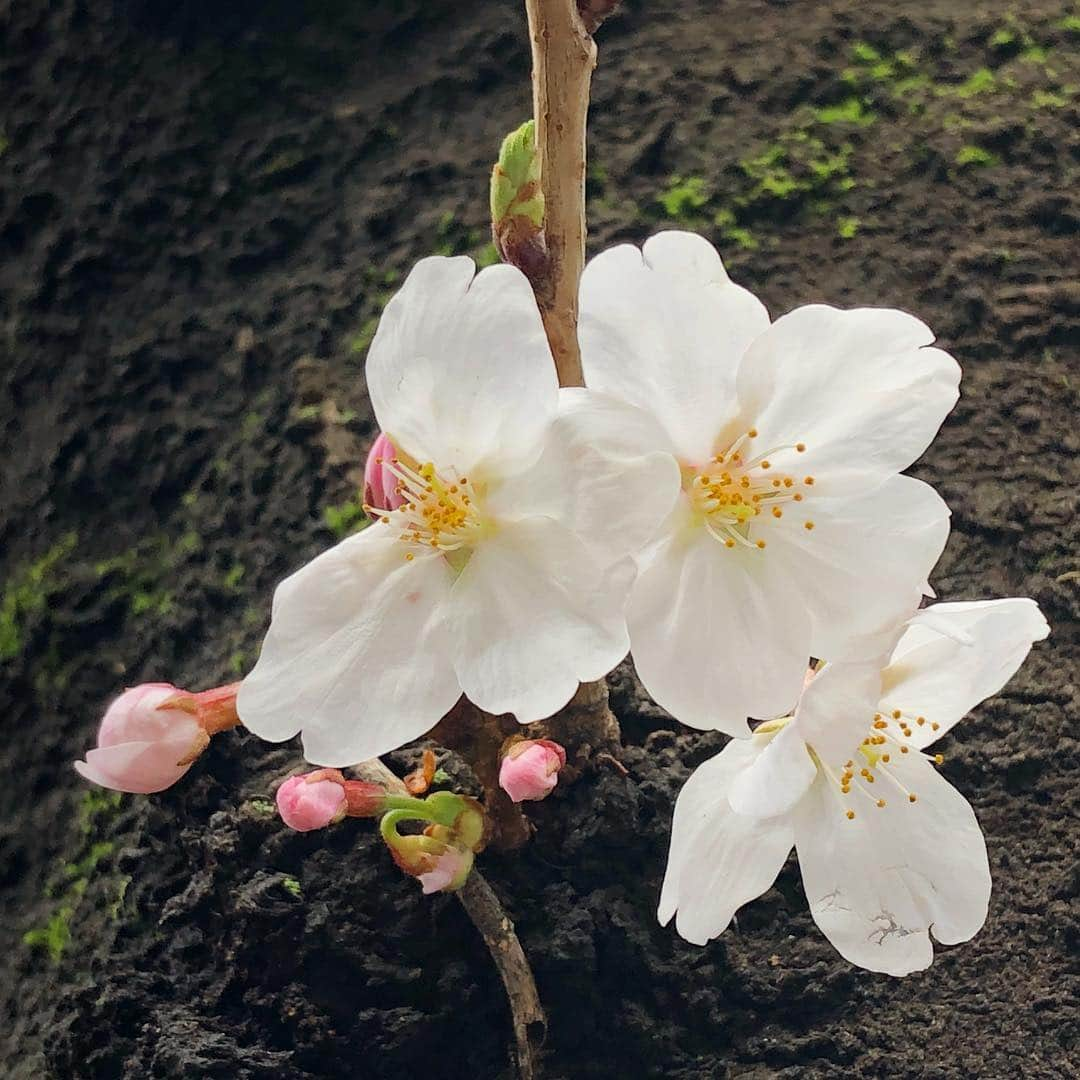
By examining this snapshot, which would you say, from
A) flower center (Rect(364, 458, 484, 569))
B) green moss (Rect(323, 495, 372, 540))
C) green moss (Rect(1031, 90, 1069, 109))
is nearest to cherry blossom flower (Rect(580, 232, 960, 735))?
flower center (Rect(364, 458, 484, 569))

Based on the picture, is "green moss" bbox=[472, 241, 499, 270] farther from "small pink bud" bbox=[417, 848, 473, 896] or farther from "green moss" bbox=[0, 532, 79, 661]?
"small pink bud" bbox=[417, 848, 473, 896]

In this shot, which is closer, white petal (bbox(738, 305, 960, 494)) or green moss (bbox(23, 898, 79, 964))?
white petal (bbox(738, 305, 960, 494))

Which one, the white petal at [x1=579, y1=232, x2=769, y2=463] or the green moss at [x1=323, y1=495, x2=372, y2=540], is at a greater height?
the white petal at [x1=579, y1=232, x2=769, y2=463]

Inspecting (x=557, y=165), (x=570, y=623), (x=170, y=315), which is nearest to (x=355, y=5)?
(x=170, y=315)

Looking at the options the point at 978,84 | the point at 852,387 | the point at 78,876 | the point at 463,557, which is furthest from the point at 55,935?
the point at 978,84

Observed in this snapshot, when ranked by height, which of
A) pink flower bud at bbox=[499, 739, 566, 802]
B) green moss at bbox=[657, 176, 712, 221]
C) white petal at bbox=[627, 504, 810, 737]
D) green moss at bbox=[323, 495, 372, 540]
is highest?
white petal at bbox=[627, 504, 810, 737]

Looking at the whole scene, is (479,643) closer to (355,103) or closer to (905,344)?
(905,344)
